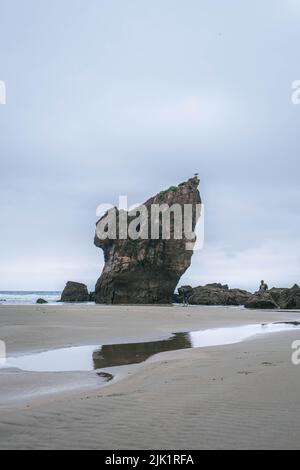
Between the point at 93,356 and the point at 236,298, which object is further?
the point at 236,298

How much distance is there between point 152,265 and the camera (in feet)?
235

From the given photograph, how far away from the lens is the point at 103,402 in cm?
650

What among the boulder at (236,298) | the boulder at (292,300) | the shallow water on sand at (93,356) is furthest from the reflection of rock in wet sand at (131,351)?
the boulder at (236,298)

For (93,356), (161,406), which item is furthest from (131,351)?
(161,406)

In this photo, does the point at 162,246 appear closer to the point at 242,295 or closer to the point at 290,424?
the point at 242,295

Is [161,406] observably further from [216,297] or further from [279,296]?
[216,297]

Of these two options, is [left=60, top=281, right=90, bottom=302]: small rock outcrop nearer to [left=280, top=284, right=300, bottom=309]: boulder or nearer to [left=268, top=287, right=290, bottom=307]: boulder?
[left=268, top=287, right=290, bottom=307]: boulder

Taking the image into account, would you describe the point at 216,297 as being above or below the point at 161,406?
below

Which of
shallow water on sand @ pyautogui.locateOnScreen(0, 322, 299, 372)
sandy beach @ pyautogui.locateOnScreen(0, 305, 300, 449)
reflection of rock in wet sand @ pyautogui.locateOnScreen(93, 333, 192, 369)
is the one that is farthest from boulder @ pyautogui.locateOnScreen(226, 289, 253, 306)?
sandy beach @ pyautogui.locateOnScreen(0, 305, 300, 449)

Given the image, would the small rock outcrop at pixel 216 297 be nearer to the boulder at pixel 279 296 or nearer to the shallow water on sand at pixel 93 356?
the boulder at pixel 279 296

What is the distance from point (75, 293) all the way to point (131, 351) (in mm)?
71658

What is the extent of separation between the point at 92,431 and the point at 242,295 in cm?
6874

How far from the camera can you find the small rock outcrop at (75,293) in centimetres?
8225
